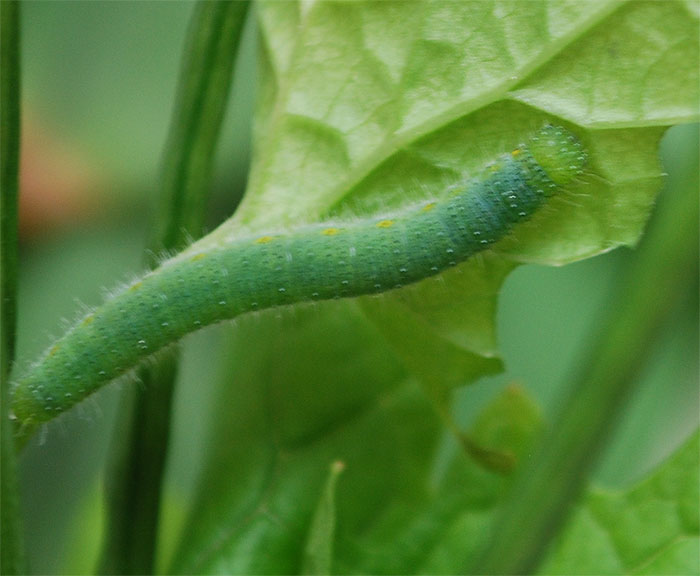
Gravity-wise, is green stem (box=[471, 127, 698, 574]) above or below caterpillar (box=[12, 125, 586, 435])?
below

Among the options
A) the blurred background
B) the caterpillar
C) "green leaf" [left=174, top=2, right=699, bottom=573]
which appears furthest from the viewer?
the blurred background

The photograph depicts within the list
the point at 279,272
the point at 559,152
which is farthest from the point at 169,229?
the point at 559,152

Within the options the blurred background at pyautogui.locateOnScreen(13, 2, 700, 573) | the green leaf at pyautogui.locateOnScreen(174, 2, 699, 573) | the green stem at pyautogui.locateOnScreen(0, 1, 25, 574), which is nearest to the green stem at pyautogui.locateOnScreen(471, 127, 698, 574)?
the green leaf at pyautogui.locateOnScreen(174, 2, 699, 573)

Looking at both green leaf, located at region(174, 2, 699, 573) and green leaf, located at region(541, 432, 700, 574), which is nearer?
green leaf, located at region(174, 2, 699, 573)

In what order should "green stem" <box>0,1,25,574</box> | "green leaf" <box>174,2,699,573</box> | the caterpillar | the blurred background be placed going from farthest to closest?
the blurred background < the caterpillar < "green leaf" <box>174,2,699,573</box> < "green stem" <box>0,1,25,574</box>

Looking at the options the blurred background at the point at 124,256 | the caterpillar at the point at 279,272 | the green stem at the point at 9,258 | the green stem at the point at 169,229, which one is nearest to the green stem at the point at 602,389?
the caterpillar at the point at 279,272

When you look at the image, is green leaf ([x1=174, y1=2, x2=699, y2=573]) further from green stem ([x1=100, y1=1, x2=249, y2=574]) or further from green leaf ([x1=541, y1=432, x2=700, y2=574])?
green leaf ([x1=541, y1=432, x2=700, y2=574])

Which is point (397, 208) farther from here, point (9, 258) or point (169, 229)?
point (9, 258)

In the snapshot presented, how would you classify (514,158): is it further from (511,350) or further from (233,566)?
(511,350)
